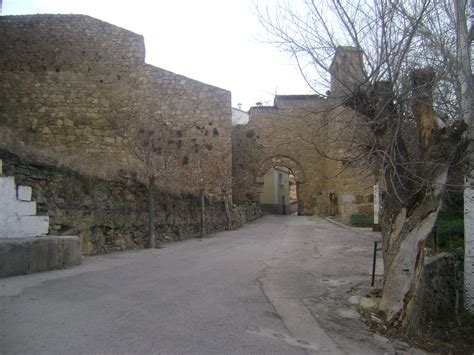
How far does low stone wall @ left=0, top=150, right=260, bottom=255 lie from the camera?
28.3ft

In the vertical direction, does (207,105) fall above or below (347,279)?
above

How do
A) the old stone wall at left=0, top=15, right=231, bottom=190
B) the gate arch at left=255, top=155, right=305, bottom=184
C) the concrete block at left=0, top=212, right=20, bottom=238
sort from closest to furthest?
the concrete block at left=0, top=212, right=20, bottom=238 < the old stone wall at left=0, top=15, right=231, bottom=190 < the gate arch at left=255, top=155, right=305, bottom=184

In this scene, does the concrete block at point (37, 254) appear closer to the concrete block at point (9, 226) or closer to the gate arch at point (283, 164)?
the concrete block at point (9, 226)

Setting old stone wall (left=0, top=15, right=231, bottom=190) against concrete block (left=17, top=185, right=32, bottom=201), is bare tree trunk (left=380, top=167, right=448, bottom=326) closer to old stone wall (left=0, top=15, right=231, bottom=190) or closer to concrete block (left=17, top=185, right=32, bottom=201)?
concrete block (left=17, top=185, right=32, bottom=201)

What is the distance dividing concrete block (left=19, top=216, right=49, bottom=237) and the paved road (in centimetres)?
83

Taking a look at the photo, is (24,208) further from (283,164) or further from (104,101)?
(283,164)

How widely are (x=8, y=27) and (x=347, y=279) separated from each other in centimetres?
1827

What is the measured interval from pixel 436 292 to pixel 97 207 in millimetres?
7271

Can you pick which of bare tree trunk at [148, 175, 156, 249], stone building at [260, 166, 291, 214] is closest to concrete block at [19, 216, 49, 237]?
bare tree trunk at [148, 175, 156, 249]

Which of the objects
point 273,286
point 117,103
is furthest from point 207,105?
point 273,286

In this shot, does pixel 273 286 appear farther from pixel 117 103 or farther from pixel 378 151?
pixel 117 103

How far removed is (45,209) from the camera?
28.7 feet

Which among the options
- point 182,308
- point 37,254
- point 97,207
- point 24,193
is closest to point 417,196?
point 182,308

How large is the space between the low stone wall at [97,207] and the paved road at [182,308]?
0.95 metres
